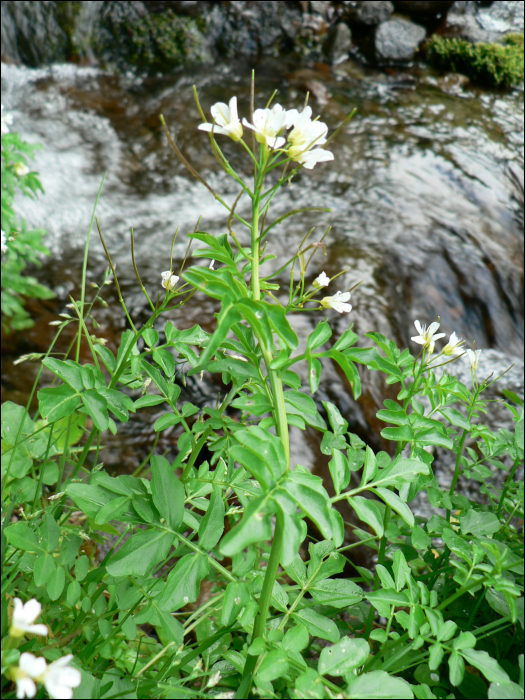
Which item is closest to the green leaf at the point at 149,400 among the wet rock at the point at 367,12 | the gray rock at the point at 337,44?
the gray rock at the point at 337,44

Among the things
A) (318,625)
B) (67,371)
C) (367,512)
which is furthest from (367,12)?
(318,625)

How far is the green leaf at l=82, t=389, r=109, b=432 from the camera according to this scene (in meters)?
0.91

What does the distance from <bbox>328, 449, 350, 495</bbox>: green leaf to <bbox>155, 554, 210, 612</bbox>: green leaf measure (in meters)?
0.26

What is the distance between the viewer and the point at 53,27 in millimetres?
6488

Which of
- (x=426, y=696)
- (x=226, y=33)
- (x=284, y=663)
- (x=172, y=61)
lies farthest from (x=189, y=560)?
(x=226, y=33)

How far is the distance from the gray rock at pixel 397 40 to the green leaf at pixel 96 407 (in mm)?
8555

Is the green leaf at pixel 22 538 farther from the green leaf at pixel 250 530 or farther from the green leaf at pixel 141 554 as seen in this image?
the green leaf at pixel 250 530

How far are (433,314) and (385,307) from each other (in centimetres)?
58

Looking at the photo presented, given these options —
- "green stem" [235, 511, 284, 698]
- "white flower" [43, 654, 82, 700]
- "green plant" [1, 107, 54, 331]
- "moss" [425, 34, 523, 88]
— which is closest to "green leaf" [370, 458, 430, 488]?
"green stem" [235, 511, 284, 698]

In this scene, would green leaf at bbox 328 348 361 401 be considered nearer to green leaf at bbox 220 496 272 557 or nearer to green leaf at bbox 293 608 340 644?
green leaf at bbox 220 496 272 557

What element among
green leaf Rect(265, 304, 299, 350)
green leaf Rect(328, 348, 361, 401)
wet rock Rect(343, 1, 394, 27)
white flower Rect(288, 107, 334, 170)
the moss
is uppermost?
wet rock Rect(343, 1, 394, 27)

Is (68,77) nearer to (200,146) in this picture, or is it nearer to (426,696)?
(200,146)

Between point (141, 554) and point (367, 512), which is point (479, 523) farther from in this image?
point (141, 554)

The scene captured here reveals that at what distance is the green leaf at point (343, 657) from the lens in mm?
770
